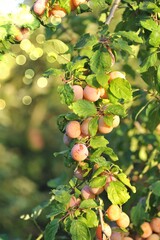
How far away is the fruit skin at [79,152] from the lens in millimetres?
1040

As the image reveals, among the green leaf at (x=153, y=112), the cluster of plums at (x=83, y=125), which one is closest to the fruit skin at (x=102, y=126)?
the cluster of plums at (x=83, y=125)

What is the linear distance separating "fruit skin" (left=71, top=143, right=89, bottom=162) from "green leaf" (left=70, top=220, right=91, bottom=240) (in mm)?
110

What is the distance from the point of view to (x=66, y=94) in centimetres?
105

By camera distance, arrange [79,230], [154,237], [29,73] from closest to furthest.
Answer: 1. [79,230]
2. [154,237]
3. [29,73]

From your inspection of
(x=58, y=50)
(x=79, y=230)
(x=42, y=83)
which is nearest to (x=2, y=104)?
(x=42, y=83)

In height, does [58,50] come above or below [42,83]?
above

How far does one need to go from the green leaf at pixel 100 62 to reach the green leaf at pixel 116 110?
0.06m

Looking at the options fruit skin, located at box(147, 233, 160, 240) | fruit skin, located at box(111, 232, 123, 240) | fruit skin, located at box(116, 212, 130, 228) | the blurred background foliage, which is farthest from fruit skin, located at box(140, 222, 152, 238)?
the blurred background foliage

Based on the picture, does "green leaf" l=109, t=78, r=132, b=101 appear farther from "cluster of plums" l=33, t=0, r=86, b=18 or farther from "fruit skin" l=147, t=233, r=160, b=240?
"fruit skin" l=147, t=233, r=160, b=240

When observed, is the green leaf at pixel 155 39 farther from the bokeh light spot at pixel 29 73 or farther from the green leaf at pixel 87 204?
the bokeh light spot at pixel 29 73

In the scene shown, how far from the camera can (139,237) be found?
1405mm

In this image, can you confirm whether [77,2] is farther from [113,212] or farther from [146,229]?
[146,229]

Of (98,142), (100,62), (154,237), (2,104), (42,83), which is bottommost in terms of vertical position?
(2,104)

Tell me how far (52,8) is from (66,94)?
210 mm
